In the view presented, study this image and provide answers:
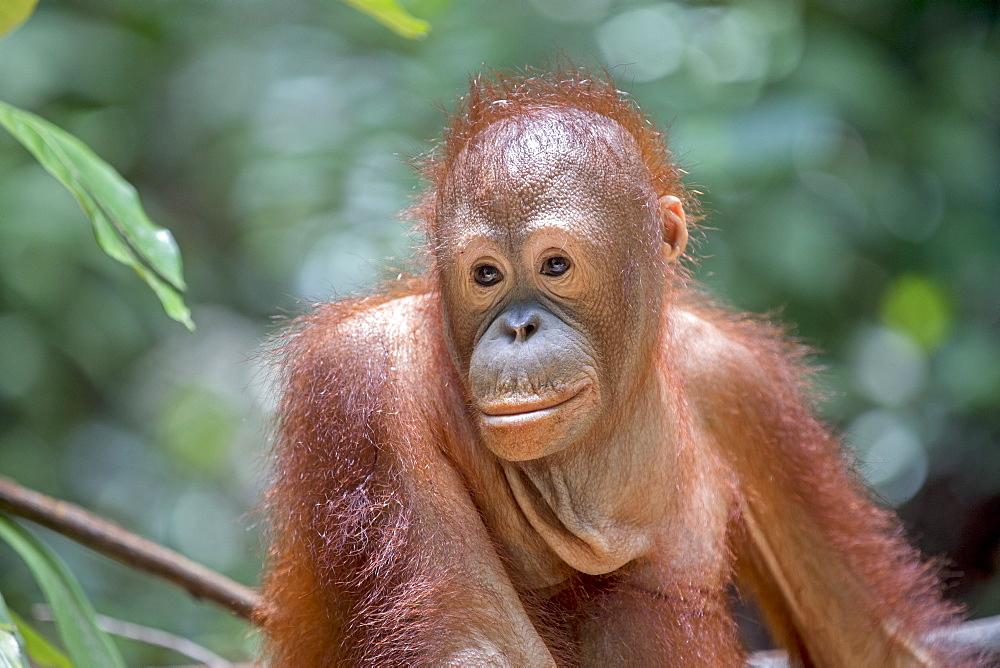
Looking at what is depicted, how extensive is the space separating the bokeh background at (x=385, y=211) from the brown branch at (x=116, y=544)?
109 centimetres

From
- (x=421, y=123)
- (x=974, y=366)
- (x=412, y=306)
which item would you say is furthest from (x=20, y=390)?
(x=974, y=366)

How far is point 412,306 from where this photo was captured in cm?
234

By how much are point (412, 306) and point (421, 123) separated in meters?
2.63

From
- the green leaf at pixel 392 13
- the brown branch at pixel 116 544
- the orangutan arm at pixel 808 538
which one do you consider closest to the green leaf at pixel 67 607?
the brown branch at pixel 116 544

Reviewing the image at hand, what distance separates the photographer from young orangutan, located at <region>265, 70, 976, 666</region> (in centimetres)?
200

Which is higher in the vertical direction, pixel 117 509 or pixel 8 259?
pixel 8 259

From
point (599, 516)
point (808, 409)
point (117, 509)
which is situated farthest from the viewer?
point (117, 509)

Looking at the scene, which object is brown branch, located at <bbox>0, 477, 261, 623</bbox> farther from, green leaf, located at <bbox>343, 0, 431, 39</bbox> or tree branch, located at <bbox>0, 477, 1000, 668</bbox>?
green leaf, located at <bbox>343, 0, 431, 39</bbox>

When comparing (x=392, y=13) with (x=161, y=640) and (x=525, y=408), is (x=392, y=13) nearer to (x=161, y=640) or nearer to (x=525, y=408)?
(x=525, y=408)

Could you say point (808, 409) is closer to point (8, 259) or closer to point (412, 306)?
point (412, 306)

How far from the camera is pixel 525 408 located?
192 centimetres

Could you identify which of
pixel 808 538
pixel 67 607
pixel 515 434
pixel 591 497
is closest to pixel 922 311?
pixel 808 538

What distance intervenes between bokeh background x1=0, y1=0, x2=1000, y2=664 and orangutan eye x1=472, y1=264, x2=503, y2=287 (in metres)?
1.81

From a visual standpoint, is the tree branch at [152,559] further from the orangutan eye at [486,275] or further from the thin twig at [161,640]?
the orangutan eye at [486,275]
